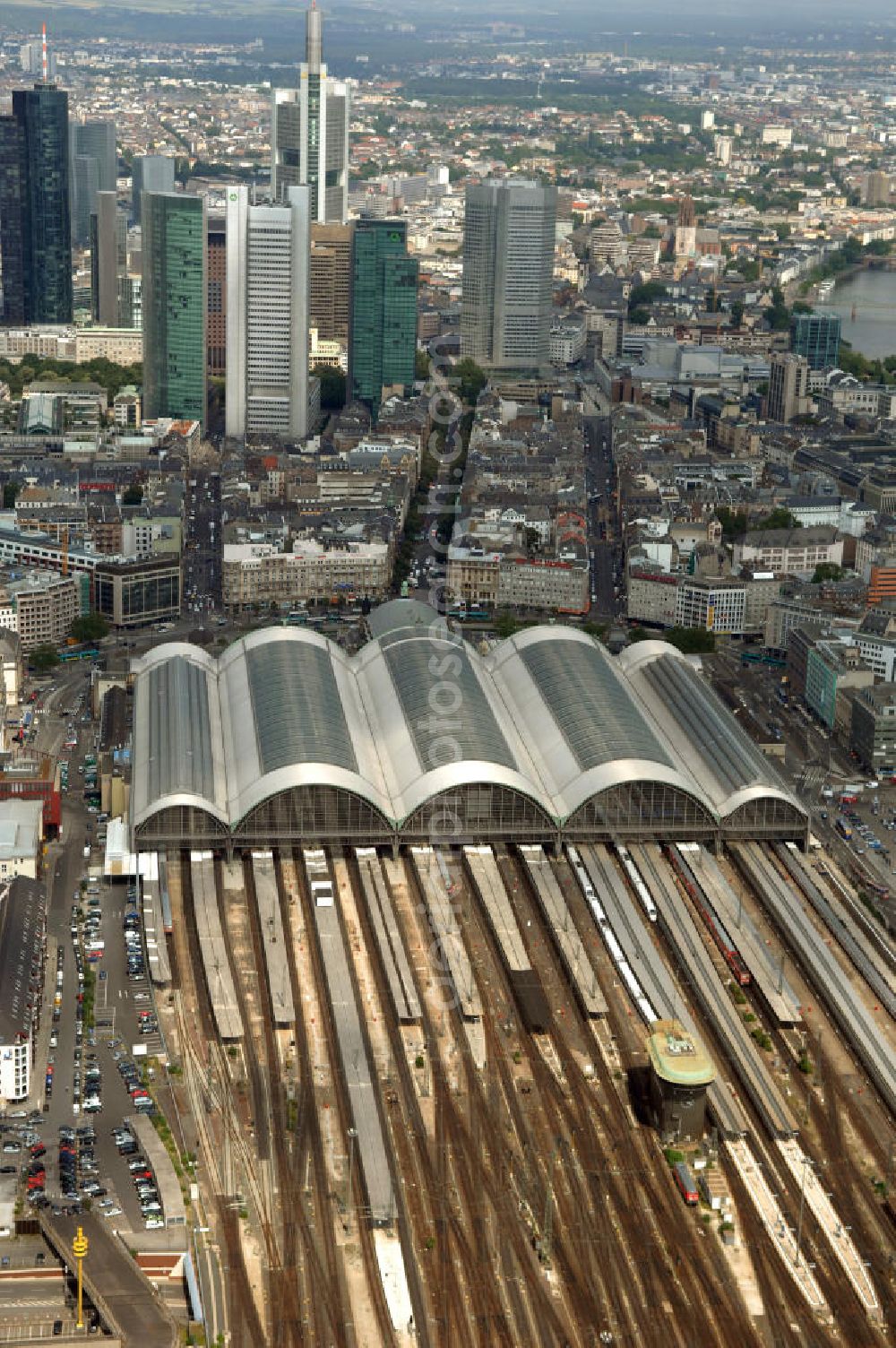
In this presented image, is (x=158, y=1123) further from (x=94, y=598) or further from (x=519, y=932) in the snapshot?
(x=94, y=598)

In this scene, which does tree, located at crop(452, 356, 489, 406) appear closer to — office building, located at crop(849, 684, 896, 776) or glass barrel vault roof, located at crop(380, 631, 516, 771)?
glass barrel vault roof, located at crop(380, 631, 516, 771)

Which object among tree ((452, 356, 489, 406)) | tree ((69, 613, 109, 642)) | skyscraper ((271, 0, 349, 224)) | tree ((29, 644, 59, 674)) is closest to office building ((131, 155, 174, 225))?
skyscraper ((271, 0, 349, 224))

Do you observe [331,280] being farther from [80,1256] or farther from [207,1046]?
[80,1256]

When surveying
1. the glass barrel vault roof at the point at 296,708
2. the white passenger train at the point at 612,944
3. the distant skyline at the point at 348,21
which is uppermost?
the distant skyline at the point at 348,21

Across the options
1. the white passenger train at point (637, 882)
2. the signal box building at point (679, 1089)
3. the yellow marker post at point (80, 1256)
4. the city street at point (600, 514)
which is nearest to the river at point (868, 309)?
the city street at point (600, 514)

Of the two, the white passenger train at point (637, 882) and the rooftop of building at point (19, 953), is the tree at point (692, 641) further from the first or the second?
the rooftop of building at point (19, 953)

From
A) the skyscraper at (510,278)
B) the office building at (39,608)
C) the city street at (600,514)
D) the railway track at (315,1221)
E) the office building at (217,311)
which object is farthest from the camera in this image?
the skyscraper at (510,278)
